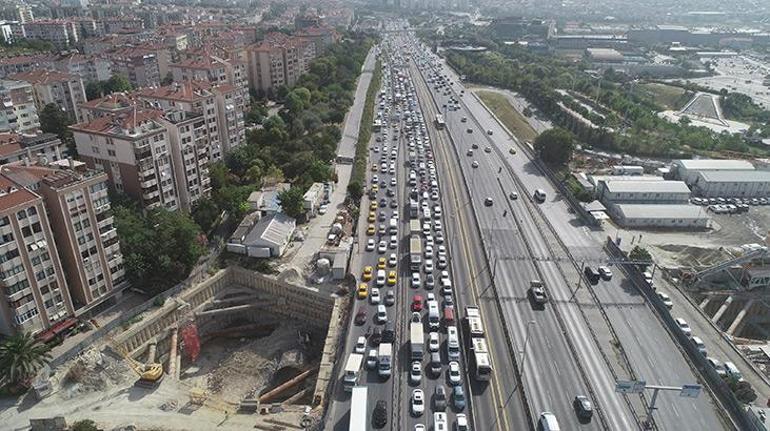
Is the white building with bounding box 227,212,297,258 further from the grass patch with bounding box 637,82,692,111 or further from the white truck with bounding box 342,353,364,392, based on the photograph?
the grass patch with bounding box 637,82,692,111

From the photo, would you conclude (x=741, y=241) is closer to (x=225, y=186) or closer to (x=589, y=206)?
(x=589, y=206)

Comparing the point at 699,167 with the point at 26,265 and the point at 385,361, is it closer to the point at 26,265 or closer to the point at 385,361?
the point at 385,361

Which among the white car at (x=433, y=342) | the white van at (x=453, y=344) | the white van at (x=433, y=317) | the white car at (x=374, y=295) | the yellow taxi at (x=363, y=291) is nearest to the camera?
the white van at (x=453, y=344)

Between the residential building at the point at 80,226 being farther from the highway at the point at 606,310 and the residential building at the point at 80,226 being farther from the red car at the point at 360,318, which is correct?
the highway at the point at 606,310

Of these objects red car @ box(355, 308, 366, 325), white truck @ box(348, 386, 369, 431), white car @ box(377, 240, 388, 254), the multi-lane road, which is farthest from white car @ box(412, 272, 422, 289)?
white truck @ box(348, 386, 369, 431)

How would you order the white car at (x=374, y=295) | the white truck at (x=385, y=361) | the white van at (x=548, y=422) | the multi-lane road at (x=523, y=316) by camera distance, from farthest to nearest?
the white car at (x=374, y=295) → the white truck at (x=385, y=361) → the multi-lane road at (x=523, y=316) → the white van at (x=548, y=422)

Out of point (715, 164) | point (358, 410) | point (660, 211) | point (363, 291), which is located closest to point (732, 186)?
point (715, 164)

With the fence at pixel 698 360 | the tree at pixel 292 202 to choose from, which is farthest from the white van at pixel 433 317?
the tree at pixel 292 202
